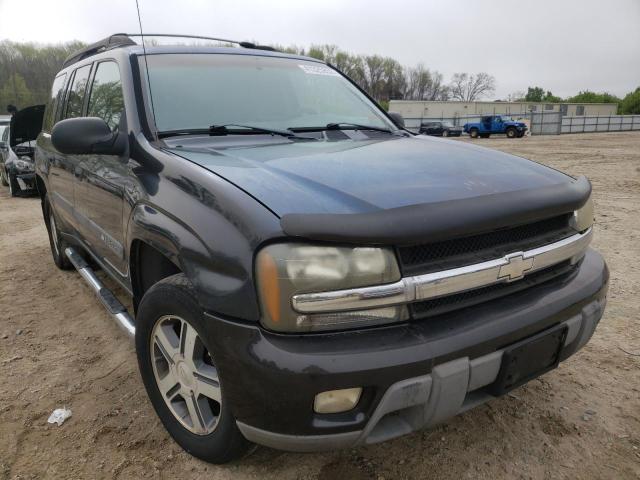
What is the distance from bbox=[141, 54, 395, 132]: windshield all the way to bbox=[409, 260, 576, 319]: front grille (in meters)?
1.41

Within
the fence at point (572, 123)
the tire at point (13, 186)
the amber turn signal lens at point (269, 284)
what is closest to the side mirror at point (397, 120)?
the amber turn signal lens at point (269, 284)

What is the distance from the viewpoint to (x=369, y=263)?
1.50 m

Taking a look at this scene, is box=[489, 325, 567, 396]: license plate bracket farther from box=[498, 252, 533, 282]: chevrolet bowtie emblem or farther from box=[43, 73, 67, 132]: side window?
box=[43, 73, 67, 132]: side window

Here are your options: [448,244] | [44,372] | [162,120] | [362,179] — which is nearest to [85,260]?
[44,372]

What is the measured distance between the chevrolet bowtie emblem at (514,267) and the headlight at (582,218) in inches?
17.3

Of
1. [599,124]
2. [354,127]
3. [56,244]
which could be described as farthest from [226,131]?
[599,124]

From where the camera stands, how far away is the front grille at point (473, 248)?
5.18ft

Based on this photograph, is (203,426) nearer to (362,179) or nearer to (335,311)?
(335,311)

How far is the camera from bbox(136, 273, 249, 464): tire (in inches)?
69.3

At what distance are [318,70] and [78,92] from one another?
5.67ft

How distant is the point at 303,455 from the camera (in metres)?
2.11

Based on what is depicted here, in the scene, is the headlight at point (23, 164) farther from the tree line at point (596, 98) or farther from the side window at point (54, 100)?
the tree line at point (596, 98)

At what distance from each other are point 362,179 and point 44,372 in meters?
2.31

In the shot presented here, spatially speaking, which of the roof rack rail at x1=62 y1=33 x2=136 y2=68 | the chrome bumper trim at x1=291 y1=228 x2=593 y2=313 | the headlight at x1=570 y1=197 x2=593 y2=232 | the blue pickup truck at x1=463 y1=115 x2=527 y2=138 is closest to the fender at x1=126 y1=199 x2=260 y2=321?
the chrome bumper trim at x1=291 y1=228 x2=593 y2=313
